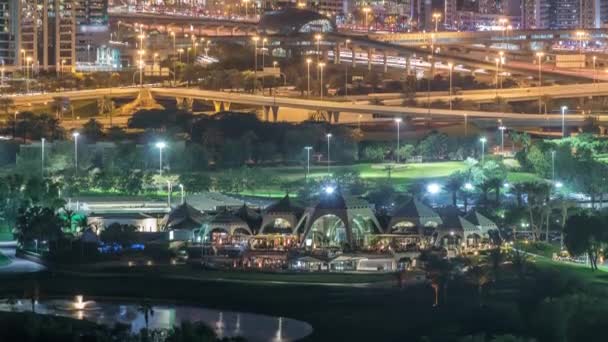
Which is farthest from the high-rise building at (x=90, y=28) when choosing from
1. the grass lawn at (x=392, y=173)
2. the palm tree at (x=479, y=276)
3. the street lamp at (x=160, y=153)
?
the palm tree at (x=479, y=276)

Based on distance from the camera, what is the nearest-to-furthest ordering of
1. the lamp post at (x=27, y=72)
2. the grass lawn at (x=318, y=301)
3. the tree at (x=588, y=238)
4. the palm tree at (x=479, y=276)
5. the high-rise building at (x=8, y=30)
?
the grass lawn at (x=318, y=301)
the palm tree at (x=479, y=276)
the tree at (x=588, y=238)
the lamp post at (x=27, y=72)
the high-rise building at (x=8, y=30)

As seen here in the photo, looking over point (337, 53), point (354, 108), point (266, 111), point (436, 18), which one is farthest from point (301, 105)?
point (436, 18)

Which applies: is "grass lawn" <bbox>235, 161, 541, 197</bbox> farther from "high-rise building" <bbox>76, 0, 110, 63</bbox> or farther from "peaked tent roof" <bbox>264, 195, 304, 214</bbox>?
"high-rise building" <bbox>76, 0, 110, 63</bbox>

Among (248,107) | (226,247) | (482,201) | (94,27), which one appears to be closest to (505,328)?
(226,247)

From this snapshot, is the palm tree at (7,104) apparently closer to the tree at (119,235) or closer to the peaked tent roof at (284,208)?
the tree at (119,235)

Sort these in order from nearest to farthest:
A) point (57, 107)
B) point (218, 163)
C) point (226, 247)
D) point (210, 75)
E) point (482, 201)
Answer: point (226, 247) < point (482, 201) < point (218, 163) < point (57, 107) < point (210, 75)

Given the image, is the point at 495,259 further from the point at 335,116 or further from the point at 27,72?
the point at 27,72

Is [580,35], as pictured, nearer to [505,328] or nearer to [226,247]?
[226,247]
